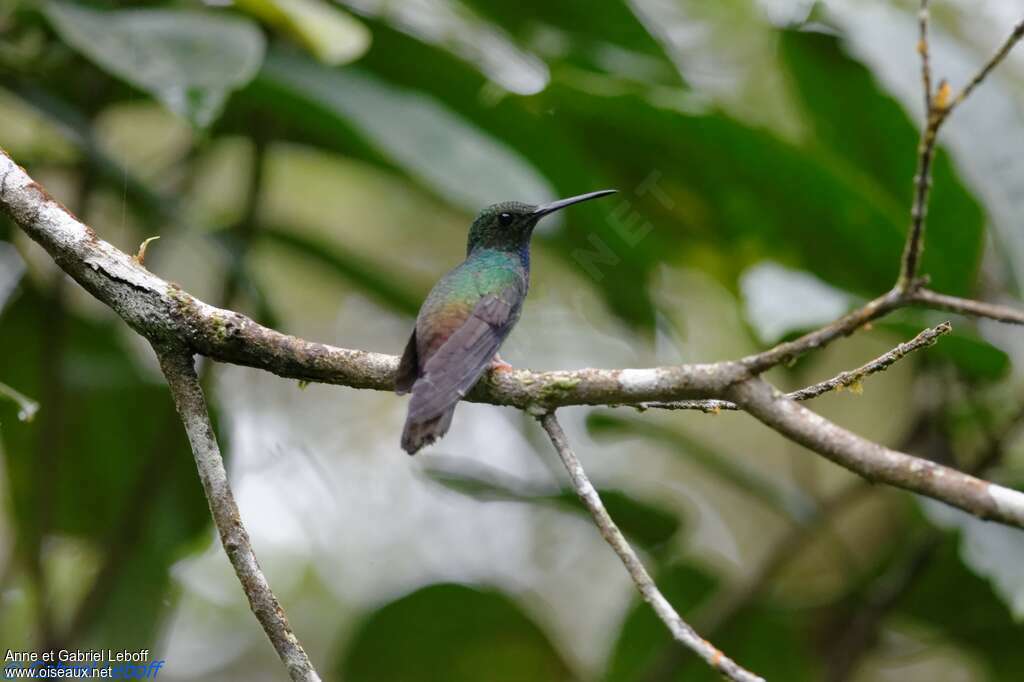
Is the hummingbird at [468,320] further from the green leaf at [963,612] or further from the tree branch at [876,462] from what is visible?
the green leaf at [963,612]

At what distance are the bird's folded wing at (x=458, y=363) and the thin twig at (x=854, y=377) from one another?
40 centimetres

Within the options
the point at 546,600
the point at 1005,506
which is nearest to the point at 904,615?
the point at 1005,506

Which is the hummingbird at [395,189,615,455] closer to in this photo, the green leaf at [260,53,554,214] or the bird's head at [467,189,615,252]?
the bird's head at [467,189,615,252]

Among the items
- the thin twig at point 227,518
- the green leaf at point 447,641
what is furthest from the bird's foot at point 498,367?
the green leaf at point 447,641

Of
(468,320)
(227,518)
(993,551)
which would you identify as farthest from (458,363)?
(993,551)

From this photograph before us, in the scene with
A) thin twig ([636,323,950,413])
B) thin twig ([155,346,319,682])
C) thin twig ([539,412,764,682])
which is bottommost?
thin twig ([155,346,319,682])

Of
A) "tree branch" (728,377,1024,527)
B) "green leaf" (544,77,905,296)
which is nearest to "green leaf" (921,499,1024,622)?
"green leaf" (544,77,905,296)

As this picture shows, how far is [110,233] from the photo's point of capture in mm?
4582

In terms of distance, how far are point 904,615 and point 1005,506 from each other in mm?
2934

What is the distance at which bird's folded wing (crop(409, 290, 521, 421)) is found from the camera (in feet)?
6.68

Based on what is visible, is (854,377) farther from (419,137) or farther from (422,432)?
(419,137)

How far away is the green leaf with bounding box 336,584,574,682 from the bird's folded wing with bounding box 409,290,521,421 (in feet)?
6.32

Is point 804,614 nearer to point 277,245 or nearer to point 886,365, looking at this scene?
point 277,245

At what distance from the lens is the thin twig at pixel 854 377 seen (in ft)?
5.08
